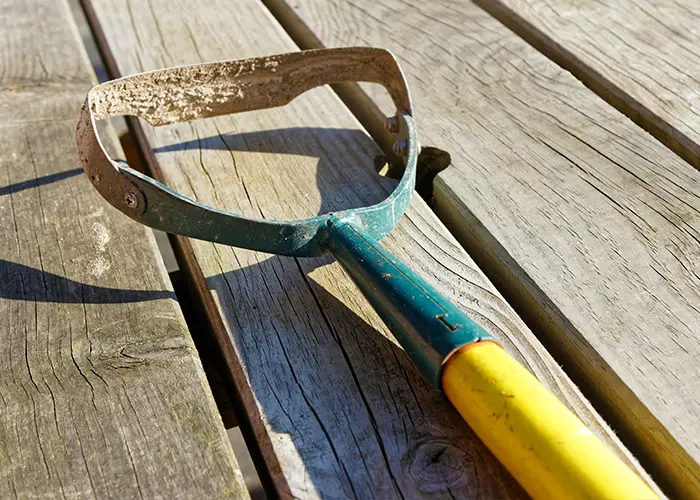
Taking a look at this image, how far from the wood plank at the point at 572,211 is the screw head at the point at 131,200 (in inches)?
20.7

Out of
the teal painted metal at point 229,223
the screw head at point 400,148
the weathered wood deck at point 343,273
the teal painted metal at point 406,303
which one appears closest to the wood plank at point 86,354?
the weathered wood deck at point 343,273

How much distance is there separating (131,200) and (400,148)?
1.64 ft

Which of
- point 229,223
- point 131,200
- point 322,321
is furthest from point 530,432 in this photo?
point 131,200

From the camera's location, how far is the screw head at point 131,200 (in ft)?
3.89

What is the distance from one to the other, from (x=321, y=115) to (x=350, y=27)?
357mm

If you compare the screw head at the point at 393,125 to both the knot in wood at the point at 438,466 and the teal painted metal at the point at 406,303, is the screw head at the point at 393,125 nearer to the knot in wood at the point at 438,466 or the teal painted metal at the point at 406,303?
the teal painted metal at the point at 406,303

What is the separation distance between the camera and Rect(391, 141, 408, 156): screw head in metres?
1.46

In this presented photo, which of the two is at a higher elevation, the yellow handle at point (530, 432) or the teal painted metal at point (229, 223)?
the yellow handle at point (530, 432)

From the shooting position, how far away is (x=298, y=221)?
47.0 inches

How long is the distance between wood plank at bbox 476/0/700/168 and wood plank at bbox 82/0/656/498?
50cm

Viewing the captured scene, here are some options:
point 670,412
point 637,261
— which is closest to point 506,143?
point 637,261

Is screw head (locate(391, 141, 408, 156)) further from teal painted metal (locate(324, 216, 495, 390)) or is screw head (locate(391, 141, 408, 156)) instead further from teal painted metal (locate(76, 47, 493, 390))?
teal painted metal (locate(324, 216, 495, 390))

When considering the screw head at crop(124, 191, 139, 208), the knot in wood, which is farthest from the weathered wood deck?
the screw head at crop(124, 191, 139, 208)

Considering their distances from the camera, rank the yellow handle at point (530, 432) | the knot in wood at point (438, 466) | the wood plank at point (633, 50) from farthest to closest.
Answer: the wood plank at point (633, 50)
the knot in wood at point (438, 466)
the yellow handle at point (530, 432)
